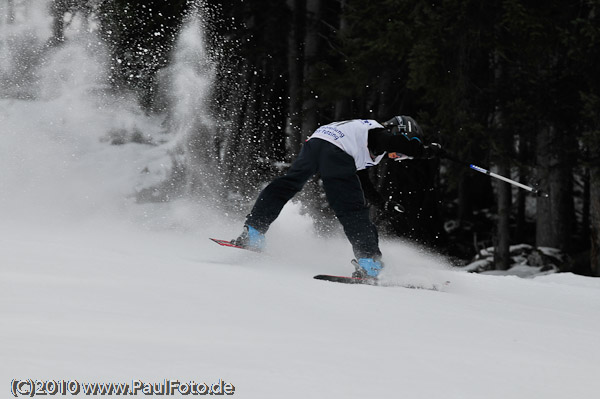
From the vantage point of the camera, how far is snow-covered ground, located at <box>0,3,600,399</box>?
2.81m

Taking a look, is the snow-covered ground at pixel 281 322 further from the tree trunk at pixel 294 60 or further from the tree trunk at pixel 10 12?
the tree trunk at pixel 10 12

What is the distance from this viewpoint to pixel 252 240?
6.22 m

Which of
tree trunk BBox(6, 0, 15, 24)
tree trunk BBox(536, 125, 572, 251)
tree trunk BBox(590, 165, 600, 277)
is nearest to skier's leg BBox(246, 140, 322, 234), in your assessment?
tree trunk BBox(590, 165, 600, 277)

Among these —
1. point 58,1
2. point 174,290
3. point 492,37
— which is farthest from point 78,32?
point 174,290

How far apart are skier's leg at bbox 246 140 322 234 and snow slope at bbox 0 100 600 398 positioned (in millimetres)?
329

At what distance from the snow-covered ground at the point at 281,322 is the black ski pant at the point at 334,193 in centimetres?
34

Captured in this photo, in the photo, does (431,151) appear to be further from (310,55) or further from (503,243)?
(310,55)

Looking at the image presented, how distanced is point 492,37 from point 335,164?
5108 mm

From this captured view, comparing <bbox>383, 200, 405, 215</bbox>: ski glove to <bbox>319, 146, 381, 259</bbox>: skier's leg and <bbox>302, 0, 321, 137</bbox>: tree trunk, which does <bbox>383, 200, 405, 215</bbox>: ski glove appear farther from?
<bbox>302, 0, 321, 137</bbox>: tree trunk

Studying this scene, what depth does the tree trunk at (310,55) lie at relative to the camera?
1405 centimetres

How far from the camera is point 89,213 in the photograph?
9375 mm

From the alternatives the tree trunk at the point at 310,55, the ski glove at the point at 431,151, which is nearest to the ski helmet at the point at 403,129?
the ski glove at the point at 431,151

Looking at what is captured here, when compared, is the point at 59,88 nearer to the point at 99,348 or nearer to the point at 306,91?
the point at 306,91

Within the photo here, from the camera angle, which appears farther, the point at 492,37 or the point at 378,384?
the point at 492,37
